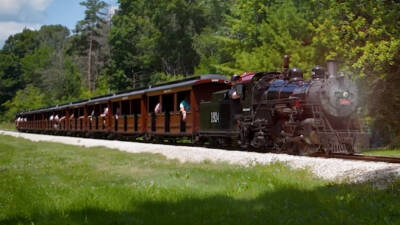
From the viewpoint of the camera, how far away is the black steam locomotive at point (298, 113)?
14.7 m

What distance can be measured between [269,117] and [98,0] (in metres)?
80.9

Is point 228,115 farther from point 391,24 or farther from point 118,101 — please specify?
point 118,101

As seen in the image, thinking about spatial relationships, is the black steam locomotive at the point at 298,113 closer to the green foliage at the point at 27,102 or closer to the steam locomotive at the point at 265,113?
the steam locomotive at the point at 265,113

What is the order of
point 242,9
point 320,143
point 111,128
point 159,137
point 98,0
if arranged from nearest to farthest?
point 320,143 < point 159,137 < point 111,128 < point 242,9 < point 98,0

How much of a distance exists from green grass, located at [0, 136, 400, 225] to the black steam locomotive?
10.5ft

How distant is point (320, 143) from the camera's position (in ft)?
47.5

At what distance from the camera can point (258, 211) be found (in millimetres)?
7648

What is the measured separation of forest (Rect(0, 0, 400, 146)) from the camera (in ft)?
81.4

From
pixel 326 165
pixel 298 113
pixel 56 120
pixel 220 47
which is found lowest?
pixel 326 165

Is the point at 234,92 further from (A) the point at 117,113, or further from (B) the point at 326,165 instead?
(A) the point at 117,113

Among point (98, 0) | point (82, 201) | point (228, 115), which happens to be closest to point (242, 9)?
point (228, 115)

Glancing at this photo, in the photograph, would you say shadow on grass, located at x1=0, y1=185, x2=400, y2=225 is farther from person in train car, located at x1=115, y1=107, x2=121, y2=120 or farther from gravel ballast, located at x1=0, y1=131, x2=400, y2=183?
person in train car, located at x1=115, y1=107, x2=121, y2=120

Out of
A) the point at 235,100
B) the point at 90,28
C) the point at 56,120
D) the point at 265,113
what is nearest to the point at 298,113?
the point at 265,113

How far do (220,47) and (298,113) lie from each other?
34177 millimetres
